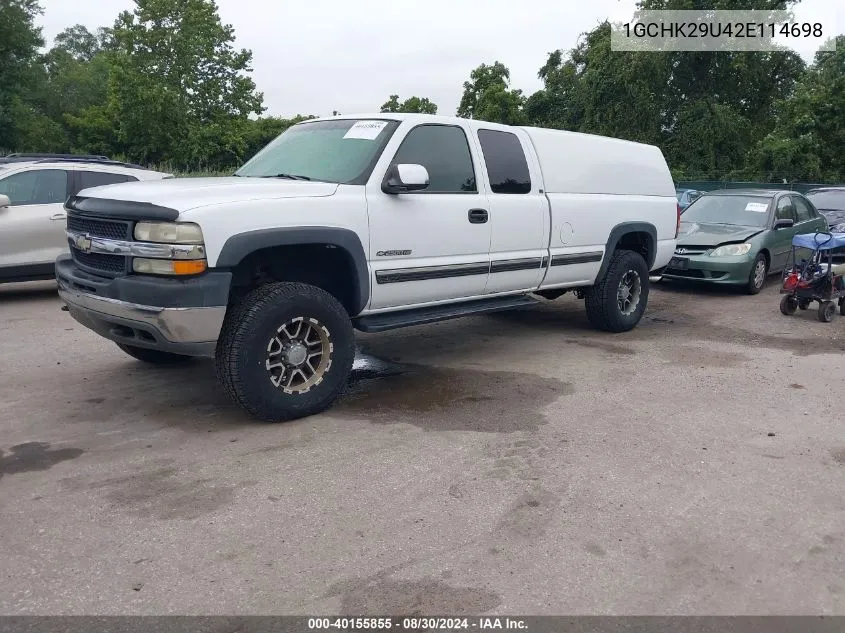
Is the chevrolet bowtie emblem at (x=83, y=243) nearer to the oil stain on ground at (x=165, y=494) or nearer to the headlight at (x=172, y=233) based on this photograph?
the headlight at (x=172, y=233)

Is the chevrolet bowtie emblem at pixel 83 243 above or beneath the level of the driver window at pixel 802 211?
beneath

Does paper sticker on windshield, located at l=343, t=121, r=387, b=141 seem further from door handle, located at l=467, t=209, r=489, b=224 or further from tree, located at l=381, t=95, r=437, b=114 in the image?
tree, located at l=381, t=95, r=437, b=114

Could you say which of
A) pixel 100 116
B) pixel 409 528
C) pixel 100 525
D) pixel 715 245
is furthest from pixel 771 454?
pixel 100 116

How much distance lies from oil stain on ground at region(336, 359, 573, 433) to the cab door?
5.18m

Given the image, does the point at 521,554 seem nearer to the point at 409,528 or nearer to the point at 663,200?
the point at 409,528

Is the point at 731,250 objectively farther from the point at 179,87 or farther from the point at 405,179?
the point at 179,87

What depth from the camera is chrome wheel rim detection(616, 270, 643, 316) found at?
25.8 ft

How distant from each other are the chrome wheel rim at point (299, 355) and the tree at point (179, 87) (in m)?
34.3

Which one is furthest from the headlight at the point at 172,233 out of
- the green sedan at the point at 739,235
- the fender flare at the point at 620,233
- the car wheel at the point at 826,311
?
the green sedan at the point at 739,235

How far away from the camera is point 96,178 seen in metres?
9.98

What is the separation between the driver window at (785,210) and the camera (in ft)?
38.0

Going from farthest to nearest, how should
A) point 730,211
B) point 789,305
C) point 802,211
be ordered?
point 802,211 → point 730,211 → point 789,305

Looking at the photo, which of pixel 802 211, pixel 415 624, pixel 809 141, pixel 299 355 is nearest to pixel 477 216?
pixel 299 355

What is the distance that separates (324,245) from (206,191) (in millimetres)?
809
